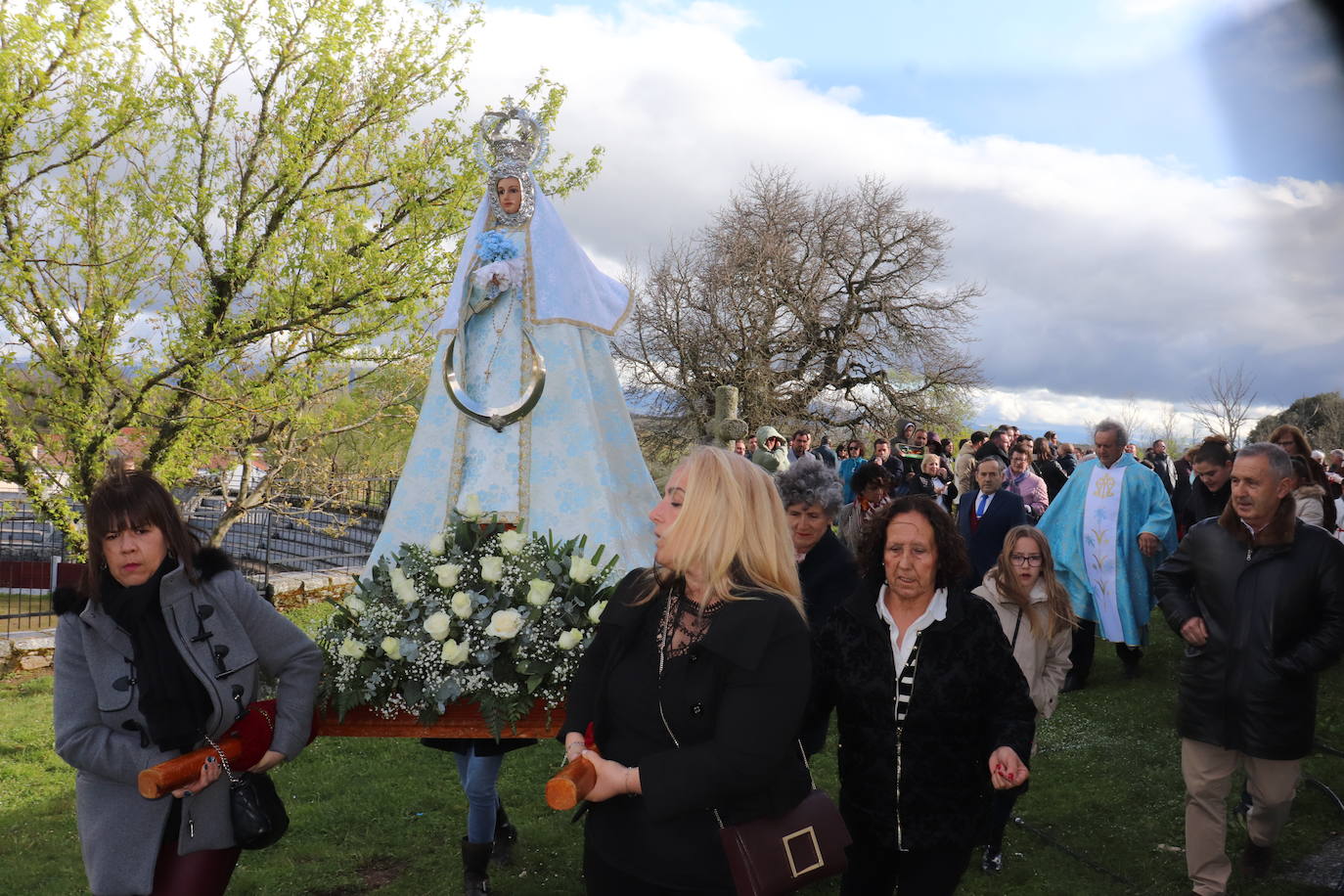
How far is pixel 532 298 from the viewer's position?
247 inches

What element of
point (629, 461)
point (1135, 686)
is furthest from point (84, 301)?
point (1135, 686)

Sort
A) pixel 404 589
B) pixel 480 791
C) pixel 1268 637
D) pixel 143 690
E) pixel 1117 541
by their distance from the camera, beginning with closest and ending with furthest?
pixel 143 690 < pixel 404 589 < pixel 480 791 < pixel 1268 637 < pixel 1117 541

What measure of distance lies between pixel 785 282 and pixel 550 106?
25.8 m

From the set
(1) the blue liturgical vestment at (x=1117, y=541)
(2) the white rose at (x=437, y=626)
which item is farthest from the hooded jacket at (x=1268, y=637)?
(1) the blue liturgical vestment at (x=1117, y=541)

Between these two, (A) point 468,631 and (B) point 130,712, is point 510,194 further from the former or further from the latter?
(B) point 130,712

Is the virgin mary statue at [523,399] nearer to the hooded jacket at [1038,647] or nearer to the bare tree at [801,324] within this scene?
the hooded jacket at [1038,647]

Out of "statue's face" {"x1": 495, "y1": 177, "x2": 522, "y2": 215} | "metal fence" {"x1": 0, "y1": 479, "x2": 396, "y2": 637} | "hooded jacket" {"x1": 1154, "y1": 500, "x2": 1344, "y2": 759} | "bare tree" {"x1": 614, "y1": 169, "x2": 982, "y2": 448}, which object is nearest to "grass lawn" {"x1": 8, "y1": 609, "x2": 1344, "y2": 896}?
"hooded jacket" {"x1": 1154, "y1": 500, "x2": 1344, "y2": 759}

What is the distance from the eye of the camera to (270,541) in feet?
43.9

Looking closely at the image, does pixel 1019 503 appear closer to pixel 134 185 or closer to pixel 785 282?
pixel 134 185

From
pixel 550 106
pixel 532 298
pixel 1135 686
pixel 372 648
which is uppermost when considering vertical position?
pixel 550 106

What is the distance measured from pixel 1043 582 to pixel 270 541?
1073 centimetres

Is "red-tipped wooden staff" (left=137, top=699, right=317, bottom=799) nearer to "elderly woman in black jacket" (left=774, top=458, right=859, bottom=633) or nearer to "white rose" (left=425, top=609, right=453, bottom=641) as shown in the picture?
"white rose" (left=425, top=609, right=453, bottom=641)

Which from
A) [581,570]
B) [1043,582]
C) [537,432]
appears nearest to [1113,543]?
[1043,582]

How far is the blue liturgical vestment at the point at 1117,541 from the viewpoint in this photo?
885 cm
